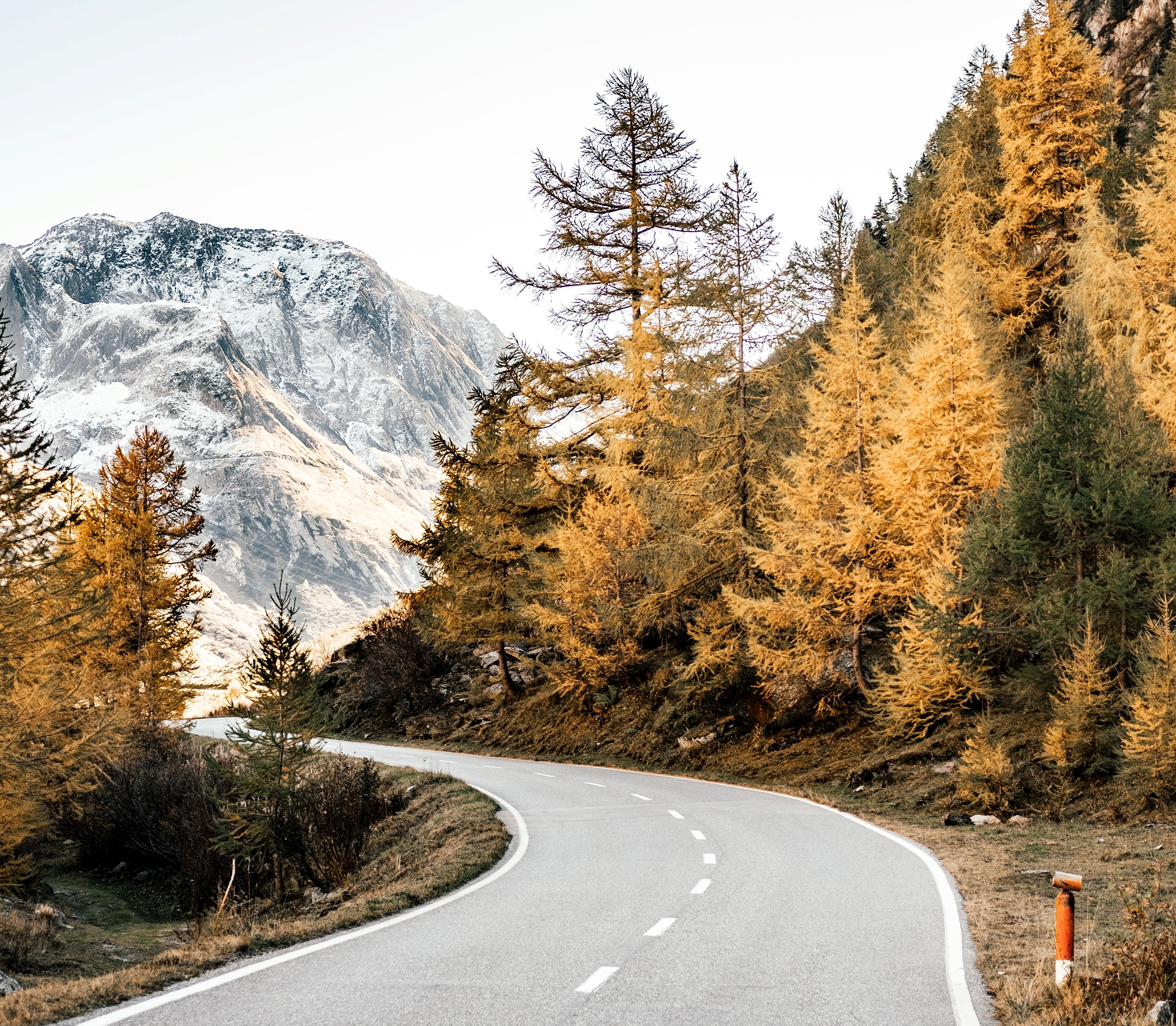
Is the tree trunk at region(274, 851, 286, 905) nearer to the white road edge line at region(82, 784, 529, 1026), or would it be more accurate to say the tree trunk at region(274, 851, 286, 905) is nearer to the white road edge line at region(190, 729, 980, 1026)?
the white road edge line at region(190, 729, 980, 1026)

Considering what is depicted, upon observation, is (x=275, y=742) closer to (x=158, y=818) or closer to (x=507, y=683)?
(x=158, y=818)

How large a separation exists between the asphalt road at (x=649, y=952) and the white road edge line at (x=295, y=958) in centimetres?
2

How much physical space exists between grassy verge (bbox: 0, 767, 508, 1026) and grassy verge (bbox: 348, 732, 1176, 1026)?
575 cm

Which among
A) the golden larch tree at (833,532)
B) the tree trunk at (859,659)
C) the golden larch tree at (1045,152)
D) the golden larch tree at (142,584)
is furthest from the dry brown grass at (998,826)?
the golden larch tree at (1045,152)

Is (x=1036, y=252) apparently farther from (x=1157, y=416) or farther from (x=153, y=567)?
(x=153, y=567)

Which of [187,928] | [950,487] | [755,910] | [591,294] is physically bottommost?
[187,928]

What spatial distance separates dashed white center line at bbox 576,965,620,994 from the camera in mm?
6004

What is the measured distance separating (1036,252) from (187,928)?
3101 cm

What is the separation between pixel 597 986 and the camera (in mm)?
6090

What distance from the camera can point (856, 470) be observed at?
2197cm

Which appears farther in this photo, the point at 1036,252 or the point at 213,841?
the point at 1036,252

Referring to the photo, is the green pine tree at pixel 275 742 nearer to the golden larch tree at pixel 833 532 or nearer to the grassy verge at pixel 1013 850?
the golden larch tree at pixel 833 532

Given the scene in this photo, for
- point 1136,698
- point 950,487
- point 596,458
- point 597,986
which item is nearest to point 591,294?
point 596,458

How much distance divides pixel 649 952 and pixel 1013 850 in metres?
7.50
